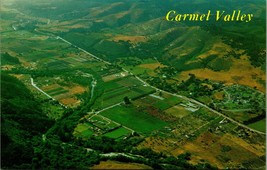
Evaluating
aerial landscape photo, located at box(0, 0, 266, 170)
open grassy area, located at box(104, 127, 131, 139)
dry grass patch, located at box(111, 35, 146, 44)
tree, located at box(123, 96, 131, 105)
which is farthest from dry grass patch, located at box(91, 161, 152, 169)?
dry grass patch, located at box(111, 35, 146, 44)

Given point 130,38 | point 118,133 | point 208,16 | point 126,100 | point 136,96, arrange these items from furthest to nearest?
1. point 130,38
2. point 136,96
3. point 126,100
4. point 118,133
5. point 208,16

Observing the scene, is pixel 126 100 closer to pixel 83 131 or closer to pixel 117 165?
pixel 83 131

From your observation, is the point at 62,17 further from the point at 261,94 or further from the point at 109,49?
the point at 261,94

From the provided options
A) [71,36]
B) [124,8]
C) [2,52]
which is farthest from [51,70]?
[124,8]

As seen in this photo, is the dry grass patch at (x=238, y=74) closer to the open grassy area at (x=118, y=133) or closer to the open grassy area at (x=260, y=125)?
the open grassy area at (x=260, y=125)

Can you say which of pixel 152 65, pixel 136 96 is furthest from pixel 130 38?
pixel 136 96

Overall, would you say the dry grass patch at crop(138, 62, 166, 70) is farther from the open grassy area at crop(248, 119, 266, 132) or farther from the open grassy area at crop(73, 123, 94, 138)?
the open grassy area at crop(73, 123, 94, 138)
